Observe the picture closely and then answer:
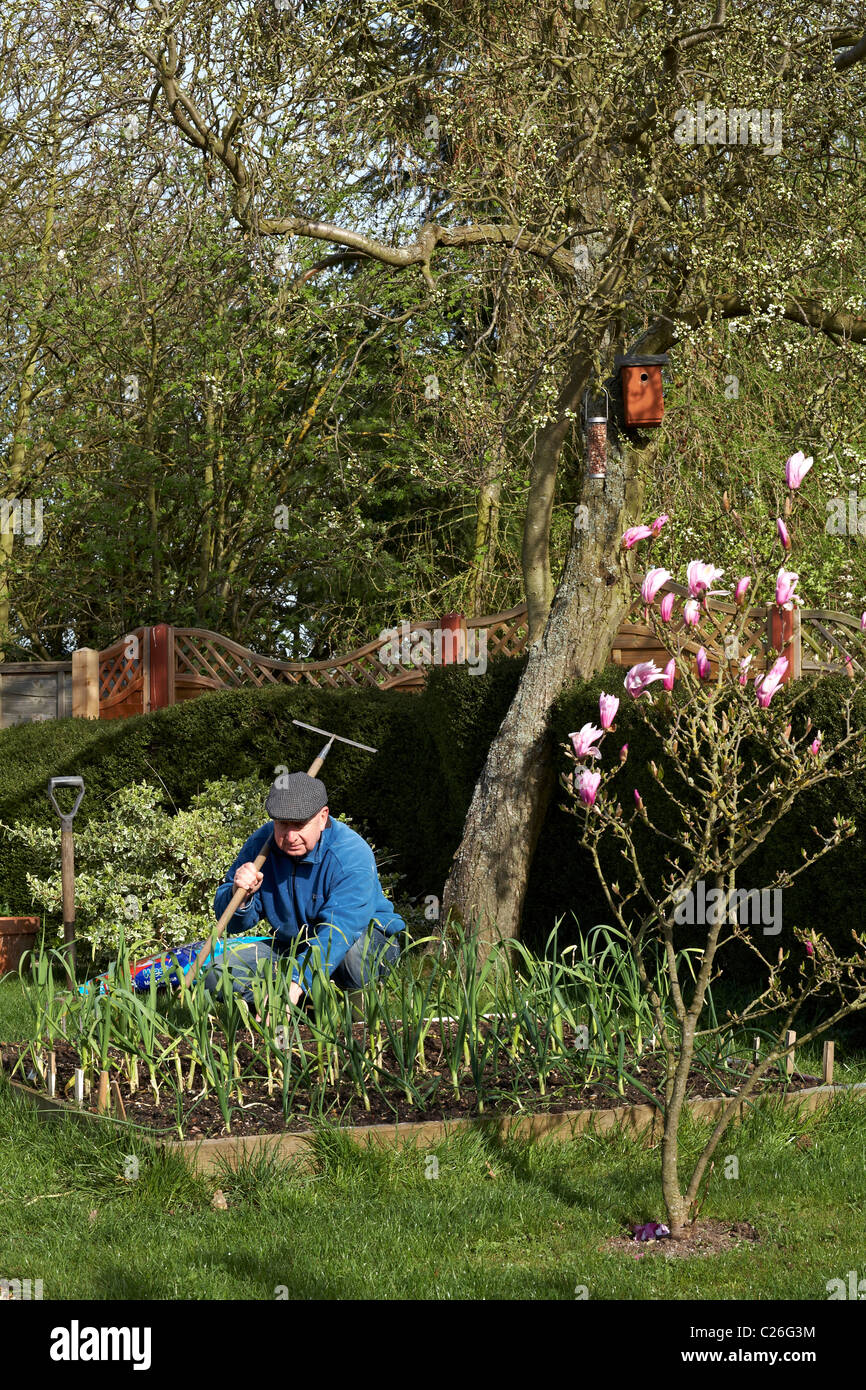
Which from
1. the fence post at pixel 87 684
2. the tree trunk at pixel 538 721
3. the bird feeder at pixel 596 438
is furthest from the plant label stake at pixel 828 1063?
the fence post at pixel 87 684

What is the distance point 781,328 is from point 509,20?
3.33m

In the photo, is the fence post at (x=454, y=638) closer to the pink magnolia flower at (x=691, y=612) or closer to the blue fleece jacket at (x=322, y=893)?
the blue fleece jacket at (x=322, y=893)

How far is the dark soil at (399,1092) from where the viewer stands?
4.64m

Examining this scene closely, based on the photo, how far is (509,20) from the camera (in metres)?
9.45

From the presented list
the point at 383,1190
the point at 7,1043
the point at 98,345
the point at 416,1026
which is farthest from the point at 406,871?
the point at 98,345

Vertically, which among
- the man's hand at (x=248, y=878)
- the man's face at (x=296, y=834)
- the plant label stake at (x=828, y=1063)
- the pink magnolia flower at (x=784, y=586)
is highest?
the pink magnolia flower at (x=784, y=586)

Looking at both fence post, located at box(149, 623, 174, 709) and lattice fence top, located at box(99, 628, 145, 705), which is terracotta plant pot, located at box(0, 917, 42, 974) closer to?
fence post, located at box(149, 623, 174, 709)

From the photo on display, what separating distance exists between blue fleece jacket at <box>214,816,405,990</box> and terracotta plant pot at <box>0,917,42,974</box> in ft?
11.8

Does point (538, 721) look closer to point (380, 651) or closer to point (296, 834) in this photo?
point (296, 834)

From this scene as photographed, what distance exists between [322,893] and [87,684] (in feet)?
24.7

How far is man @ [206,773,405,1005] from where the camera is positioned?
5539mm

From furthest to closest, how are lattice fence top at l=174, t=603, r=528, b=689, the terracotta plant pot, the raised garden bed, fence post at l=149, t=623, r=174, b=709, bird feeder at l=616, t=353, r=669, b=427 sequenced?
fence post at l=149, t=623, r=174, b=709
lattice fence top at l=174, t=603, r=528, b=689
the terracotta plant pot
bird feeder at l=616, t=353, r=669, b=427
the raised garden bed

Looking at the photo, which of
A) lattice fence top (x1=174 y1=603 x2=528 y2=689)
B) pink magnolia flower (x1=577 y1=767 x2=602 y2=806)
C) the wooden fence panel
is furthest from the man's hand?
the wooden fence panel

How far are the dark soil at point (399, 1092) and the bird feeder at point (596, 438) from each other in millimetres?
3479
